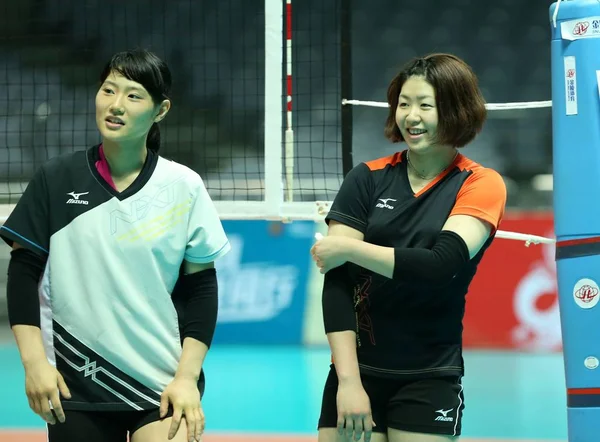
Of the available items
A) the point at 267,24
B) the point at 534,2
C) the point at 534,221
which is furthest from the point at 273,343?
the point at 534,2

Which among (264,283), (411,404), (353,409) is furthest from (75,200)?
(264,283)

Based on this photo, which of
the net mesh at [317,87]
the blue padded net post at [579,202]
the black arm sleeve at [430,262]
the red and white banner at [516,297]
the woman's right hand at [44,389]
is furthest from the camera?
the net mesh at [317,87]

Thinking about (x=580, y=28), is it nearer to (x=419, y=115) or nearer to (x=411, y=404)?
(x=419, y=115)

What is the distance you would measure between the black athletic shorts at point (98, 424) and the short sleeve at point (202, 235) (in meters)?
0.38

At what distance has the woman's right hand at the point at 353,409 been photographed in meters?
2.27

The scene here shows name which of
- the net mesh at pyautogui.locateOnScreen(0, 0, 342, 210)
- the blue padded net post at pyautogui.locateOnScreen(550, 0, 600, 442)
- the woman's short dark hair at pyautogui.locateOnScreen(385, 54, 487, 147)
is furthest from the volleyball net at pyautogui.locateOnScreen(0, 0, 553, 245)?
the woman's short dark hair at pyautogui.locateOnScreen(385, 54, 487, 147)

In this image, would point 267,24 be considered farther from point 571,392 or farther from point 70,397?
point 70,397

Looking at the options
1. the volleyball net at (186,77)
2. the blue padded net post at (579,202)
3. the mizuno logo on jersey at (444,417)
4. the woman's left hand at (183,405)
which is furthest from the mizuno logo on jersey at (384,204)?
the volleyball net at (186,77)

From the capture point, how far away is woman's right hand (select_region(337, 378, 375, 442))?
2268 millimetres

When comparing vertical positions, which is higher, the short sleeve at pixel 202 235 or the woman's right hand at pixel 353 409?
the short sleeve at pixel 202 235

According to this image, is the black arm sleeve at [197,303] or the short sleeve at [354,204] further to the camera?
the short sleeve at [354,204]

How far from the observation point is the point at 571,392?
3146mm

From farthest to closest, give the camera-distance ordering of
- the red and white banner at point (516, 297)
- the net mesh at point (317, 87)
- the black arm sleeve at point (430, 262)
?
the net mesh at point (317, 87)
the red and white banner at point (516, 297)
the black arm sleeve at point (430, 262)

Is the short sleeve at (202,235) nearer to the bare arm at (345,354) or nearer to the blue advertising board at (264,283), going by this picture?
the bare arm at (345,354)
